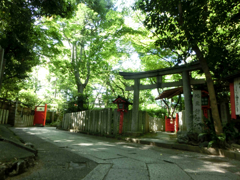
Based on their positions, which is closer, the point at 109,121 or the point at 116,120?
the point at 116,120

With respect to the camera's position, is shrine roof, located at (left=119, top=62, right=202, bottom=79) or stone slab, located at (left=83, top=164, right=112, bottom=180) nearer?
stone slab, located at (left=83, top=164, right=112, bottom=180)

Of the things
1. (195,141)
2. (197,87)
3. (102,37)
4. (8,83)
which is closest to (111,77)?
(102,37)

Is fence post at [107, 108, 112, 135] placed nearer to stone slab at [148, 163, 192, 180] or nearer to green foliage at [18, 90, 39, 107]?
stone slab at [148, 163, 192, 180]

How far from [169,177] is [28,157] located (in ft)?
9.23

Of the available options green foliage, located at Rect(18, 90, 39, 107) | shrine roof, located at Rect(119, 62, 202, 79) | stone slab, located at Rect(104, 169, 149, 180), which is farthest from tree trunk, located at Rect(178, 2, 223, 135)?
green foliage, located at Rect(18, 90, 39, 107)

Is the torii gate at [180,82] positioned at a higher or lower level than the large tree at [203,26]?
lower

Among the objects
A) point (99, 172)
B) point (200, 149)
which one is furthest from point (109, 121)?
point (99, 172)

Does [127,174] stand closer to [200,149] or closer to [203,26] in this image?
[200,149]

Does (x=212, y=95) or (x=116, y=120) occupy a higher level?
(x=212, y=95)

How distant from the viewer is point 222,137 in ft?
18.5

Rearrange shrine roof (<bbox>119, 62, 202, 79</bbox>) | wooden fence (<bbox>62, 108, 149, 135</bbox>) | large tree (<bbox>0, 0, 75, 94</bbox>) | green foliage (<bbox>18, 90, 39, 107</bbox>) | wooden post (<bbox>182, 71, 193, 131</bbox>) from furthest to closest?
green foliage (<bbox>18, 90, 39, 107</bbox>), wooden fence (<bbox>62, 108, 149, 135</bbox>), shrine roof (<bbox>119, 62, 202, 79</bbox>), wooden post (<bbox>182, 71, 193, 131</bbox>), large tree (<bbox>0, 0, 75, 94</bbox>)

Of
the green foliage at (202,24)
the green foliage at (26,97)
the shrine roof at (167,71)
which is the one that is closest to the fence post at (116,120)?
the shrine roof at (167,71)

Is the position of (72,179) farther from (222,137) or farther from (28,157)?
(222,137)

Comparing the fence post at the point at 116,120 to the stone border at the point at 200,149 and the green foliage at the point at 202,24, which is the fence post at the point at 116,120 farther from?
the green foliage at the point at 202,24
